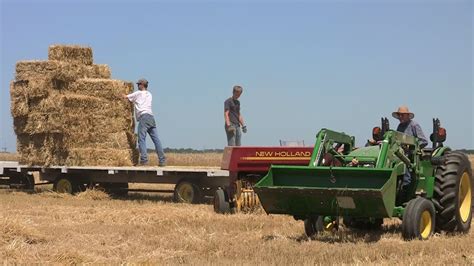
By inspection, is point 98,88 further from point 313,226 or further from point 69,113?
point 313,226

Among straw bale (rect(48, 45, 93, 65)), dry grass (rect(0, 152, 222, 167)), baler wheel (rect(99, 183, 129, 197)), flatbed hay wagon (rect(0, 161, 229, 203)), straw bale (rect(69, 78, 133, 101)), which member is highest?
straw bale (rect(48, 45, 93, 65))

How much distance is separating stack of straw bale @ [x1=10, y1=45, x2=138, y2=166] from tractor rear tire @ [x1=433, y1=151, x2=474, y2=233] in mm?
8419

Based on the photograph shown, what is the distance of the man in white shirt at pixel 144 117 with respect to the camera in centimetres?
1612

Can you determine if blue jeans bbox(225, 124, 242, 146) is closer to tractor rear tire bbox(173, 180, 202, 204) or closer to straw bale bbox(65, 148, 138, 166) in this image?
tractor rear tire bbox(173, 180, 202, 204)

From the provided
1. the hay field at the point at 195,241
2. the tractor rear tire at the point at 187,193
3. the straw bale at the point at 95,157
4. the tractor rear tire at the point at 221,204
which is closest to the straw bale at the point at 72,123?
the straw bale at the point at 95,157

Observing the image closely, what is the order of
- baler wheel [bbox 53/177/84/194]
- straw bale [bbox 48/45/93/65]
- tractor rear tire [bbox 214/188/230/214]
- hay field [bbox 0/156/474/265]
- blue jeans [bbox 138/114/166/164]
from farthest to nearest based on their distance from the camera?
straw bale [bbox 48/45/93/65]
baler wheel [bbox 53/177/84/194]
blue jeans [bbox 138/114/166/164]
tractor rear tire [bbox 214/188/230/214]
hay field [bbox 0/156/474/265]

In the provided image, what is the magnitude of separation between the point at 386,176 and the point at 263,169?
14.2 ft

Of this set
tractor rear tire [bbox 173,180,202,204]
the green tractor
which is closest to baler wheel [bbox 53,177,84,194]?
tractor rear tire [bbox 173,180,202,204]

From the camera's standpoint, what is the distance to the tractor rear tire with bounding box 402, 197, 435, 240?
8.61 meters

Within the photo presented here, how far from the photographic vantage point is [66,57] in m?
17.0

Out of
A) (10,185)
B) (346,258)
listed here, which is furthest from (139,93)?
(346,258)

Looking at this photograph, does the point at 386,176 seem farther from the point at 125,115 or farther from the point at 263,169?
the point at 125,115

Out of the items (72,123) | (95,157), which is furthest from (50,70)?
(95,157)

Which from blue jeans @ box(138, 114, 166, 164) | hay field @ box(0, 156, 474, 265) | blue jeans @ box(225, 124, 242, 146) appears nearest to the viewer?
hay field @ box(0, 156, 474, 265)
